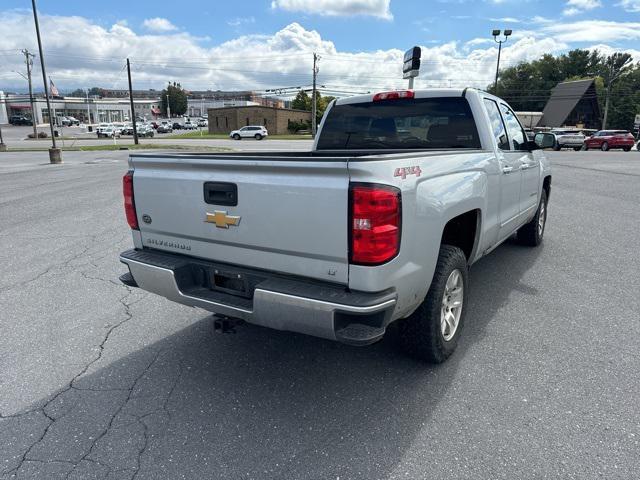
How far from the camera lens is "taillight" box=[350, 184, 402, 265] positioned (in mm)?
2332

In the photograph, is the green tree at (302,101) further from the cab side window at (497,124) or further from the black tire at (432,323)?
the black tire at (432,323)

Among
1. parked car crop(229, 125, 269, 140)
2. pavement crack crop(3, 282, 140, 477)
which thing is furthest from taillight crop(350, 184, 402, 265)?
parked car crop(229, 125, 269, 140)

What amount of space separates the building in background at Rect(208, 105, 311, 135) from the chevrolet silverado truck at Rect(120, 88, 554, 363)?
6984cm

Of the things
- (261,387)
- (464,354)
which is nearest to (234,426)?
(261,387)

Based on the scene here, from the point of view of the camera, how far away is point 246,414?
2748mm

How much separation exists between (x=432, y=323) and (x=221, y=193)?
1.63 metres

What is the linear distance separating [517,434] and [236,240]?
199 centimetres

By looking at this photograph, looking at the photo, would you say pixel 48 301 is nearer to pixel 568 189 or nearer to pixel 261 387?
pixel 261 387

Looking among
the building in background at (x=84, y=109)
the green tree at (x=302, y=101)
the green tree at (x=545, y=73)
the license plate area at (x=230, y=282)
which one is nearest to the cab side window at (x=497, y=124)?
the license plate area at (x=230, y=282)

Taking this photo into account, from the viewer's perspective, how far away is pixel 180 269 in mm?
3002

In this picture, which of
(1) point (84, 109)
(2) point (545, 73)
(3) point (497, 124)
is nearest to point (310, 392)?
(3) point (497, 124)

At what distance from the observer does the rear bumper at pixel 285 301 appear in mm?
2408

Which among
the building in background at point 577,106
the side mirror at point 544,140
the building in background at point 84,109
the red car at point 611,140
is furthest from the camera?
the building in background at point 84,109

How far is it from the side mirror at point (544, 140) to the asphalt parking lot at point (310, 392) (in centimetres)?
159
